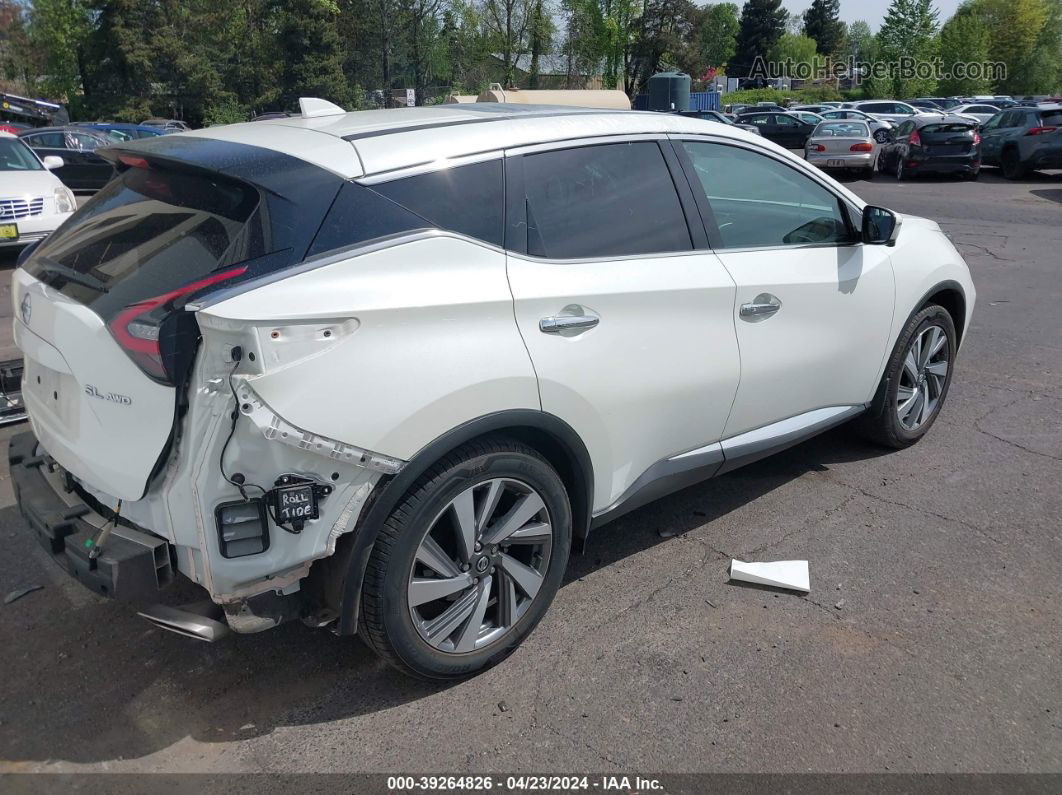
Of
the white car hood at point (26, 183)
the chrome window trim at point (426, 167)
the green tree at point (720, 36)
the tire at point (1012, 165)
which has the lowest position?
the tire at point (1012, 165)

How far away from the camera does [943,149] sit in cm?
2105

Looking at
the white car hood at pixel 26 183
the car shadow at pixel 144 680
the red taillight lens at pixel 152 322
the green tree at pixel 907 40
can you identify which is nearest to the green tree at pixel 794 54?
the green tree at pixel 907 40

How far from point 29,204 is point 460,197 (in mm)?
9598

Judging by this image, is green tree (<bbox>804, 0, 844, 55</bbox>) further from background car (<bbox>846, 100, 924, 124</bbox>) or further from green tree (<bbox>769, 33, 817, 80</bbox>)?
background car (<bbox>846, 100, 924, 124</bbox>)

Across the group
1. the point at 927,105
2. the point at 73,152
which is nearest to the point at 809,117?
the point at 927,105

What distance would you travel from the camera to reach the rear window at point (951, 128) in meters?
21.0

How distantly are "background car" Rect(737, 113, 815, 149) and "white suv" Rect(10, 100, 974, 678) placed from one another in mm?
29968

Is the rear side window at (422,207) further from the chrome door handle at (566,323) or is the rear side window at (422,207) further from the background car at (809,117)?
the background car at (809,117)

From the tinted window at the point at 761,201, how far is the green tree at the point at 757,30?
101 metres

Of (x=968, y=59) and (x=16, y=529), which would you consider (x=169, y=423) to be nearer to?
(x=16, y=529)

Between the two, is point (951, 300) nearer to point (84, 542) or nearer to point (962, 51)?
point (84, 542)

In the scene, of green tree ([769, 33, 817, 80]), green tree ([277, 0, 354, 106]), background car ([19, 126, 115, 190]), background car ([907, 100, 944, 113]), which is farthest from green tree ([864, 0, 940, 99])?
background car ([19, 126, 115, 190])

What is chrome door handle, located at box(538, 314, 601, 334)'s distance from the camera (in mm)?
2918

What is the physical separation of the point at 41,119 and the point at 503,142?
41.0 m
